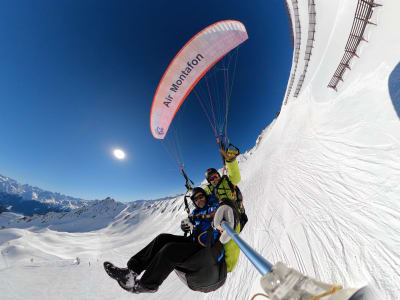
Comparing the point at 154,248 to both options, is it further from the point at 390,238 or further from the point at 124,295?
the point at 124,295

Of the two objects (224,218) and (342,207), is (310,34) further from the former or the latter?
(224,218)

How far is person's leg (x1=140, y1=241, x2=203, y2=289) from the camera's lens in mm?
2496

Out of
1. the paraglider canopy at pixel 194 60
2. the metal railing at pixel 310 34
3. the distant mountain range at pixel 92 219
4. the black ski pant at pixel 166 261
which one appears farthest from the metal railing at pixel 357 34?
the distant mountain range at pixel 92 219

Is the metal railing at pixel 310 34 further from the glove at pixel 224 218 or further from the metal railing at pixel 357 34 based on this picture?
the glove at pixel 224 218

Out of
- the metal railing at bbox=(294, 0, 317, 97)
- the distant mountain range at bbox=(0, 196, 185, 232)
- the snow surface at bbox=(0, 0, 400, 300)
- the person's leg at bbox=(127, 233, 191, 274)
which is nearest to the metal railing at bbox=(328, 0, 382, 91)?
the snow surface at bbox=(0, 0, 400, 300)

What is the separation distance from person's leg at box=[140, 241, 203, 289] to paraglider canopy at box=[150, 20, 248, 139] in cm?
626

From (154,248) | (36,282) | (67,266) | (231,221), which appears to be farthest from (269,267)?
(67,266)

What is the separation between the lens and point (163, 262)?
8.23 feet

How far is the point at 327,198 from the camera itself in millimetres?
3375

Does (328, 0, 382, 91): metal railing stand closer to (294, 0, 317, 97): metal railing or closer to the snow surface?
the snow surface

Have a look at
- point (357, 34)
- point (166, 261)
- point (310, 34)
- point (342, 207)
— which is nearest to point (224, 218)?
point (166, 261)

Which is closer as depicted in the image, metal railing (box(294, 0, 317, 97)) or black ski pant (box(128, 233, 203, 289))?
black ski pant (box(128, 233, 203, 289))

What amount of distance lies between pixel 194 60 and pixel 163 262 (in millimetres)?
7028

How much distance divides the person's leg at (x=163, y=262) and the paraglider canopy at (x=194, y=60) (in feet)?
20.5
